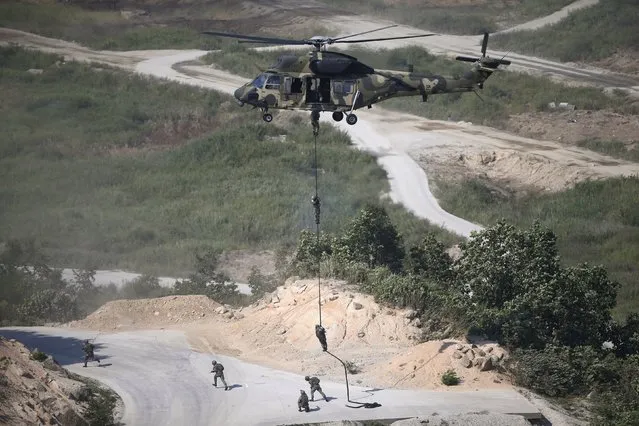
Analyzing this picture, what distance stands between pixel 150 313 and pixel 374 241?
408 inches

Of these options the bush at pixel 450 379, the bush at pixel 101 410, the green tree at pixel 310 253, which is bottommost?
the bush at pixel 101 410

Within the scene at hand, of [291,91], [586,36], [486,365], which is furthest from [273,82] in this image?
[586,36]

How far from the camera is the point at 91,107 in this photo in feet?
263

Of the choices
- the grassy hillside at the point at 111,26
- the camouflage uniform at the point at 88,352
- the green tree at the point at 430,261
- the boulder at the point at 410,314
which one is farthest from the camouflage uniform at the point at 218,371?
the grassy hillside at the point at 111,26

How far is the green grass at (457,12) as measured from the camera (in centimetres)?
9581

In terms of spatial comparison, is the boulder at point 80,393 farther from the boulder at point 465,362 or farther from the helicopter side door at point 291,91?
the helicopter side door at point 291,91

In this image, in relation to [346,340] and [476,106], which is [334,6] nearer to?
[476,106]

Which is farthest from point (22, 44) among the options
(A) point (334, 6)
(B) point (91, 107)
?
(A) point (334, 6)

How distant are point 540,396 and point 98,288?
2265 centimetres

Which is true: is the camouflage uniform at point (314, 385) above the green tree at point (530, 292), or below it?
below

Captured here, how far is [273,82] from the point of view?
116ft

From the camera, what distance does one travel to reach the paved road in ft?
96.2

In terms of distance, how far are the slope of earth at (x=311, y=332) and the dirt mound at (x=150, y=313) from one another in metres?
0.04

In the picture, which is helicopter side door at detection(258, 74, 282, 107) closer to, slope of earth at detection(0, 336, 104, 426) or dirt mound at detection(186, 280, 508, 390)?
dirt mound at detection(186, 280, 508, 390)
